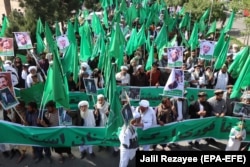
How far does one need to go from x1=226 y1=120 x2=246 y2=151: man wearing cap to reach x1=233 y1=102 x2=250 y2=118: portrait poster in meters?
0.20

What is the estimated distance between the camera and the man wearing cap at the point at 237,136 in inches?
310

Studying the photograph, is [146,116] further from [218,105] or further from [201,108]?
[218,105]

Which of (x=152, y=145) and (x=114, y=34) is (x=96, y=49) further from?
(x=152, y=145)

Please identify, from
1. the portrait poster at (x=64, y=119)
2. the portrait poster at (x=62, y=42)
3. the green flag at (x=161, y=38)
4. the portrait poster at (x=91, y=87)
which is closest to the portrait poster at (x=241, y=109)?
the portrait poster at (x=91, y=87)

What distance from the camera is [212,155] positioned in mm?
6312

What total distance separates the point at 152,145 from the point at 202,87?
9.64 ft

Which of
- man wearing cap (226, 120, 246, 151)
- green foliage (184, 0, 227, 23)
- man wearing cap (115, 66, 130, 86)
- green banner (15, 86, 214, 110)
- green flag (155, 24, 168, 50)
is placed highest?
green foliage (184, 0, 227, 23)

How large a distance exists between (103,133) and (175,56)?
3699 millimetres

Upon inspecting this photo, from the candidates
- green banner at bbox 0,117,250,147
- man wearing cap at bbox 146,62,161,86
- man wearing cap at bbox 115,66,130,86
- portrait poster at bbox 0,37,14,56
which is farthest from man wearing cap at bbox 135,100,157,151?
portrait poster at bbox 0,37,14,56

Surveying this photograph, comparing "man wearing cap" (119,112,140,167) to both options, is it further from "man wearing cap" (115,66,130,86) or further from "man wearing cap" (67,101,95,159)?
"man wearing cap" (115,66,130,86)

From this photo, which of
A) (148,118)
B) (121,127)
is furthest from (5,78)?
(148,118)

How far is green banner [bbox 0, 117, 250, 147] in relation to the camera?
7.91 metres

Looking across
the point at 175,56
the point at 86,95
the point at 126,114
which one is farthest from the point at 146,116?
the point at 175,56

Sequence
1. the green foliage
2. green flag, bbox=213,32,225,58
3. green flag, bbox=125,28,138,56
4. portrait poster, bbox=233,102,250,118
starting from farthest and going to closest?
the green foliage
green flag, bbox=125,28,138,56
green flag, bbox=213,32,225,58
portrait poster, bbox=233,102,250,118
